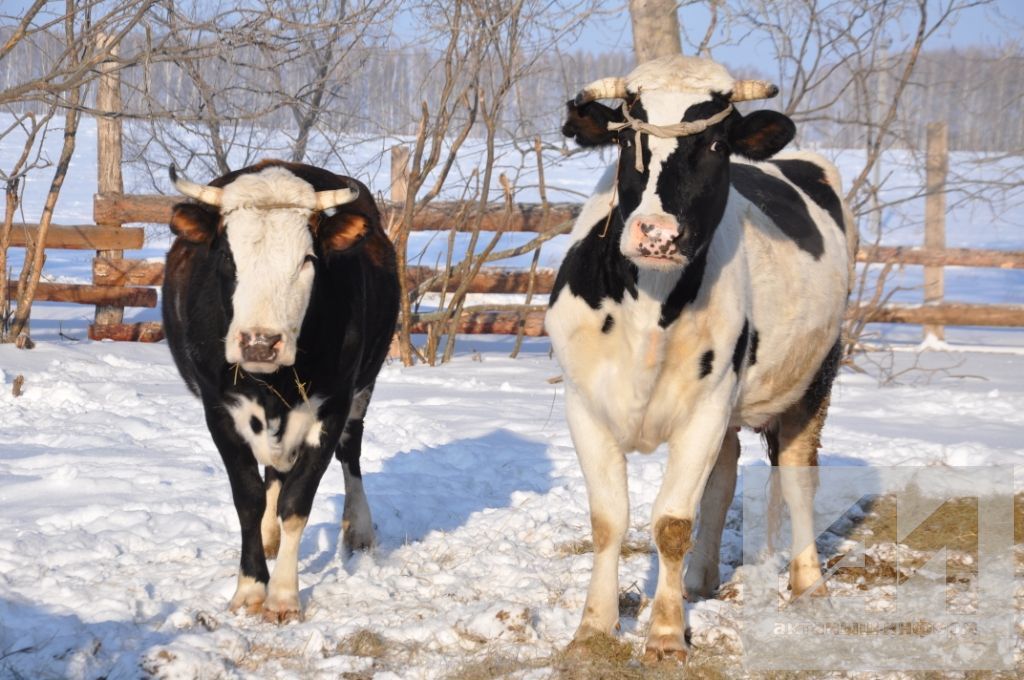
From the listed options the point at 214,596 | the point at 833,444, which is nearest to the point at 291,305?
the point at 214,596

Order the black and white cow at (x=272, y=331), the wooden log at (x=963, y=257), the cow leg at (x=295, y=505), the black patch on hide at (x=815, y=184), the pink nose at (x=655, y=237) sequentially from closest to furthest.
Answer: the pink nose at (x=655, y=237) → the black and white cow at (x=272, y=331) → the cow leg at (x=295, y=505) → the black patch on hide at (x=815, y=184) → the wooden log at (x=963, y=257)

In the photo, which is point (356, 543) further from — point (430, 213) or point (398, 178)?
point (398, 178)

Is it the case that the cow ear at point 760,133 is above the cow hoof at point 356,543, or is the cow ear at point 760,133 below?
above

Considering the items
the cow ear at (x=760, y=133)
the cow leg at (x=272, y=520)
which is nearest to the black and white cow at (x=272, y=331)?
the cow leg at (x=272, y=520)

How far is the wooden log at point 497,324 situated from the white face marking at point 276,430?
7.24m

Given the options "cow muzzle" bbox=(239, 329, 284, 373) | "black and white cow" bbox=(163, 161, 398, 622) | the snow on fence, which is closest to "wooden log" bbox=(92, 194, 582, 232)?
the snow on fence

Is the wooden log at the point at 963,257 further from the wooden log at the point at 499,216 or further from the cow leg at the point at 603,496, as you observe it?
the cow leg at the point at 603,496

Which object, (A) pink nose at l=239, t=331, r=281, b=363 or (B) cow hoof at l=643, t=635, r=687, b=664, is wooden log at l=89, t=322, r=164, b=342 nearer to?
(A) pink nose at l=239, t=331, r=281, b=363

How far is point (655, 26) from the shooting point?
962 centimetres

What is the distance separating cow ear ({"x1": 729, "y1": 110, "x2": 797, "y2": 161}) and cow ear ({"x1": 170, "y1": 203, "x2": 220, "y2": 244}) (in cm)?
196

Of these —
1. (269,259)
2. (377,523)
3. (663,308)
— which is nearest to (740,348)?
(663,308)

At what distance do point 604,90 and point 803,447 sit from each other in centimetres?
199

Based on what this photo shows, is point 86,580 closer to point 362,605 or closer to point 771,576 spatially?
point 362,605

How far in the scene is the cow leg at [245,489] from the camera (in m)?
4.47
